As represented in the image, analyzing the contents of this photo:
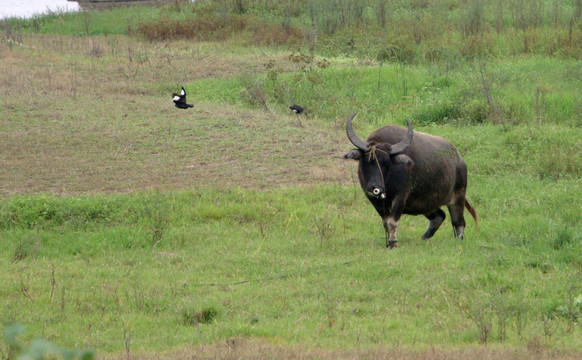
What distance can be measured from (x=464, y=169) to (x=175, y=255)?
365cm

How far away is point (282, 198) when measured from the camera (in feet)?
34.3

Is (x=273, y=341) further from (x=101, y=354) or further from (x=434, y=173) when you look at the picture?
(x=434, y=173)

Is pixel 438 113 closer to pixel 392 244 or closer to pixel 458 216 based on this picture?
pixel 458 216

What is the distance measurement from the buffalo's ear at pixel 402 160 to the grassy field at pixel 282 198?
0.96 meters

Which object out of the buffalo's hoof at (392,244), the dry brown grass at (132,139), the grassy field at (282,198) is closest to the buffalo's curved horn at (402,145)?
the buffalo's hoof at (392,244)

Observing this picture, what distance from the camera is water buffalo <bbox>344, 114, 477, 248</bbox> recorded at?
26.7 feet

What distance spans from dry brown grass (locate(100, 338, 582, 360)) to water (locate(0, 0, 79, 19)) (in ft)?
89.5

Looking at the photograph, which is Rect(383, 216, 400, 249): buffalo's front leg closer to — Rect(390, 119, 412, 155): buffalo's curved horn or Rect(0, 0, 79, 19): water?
Rect(390, 119, 412, 155): buffalo's curved horn

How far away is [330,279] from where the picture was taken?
23.5ft

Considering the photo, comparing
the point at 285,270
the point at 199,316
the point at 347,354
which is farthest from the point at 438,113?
the point at 347,354

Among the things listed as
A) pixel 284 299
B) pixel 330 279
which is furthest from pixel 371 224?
pixel 284 299

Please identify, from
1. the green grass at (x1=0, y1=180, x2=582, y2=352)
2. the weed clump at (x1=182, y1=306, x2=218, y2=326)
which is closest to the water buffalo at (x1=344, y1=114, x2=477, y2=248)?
the green grass at (x1=0, y1=180, x2=582, y2=352)

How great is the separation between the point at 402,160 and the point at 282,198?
272 cm

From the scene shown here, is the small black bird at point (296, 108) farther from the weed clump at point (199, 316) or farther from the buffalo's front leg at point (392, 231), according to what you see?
the weed clump at point (199, 316)
